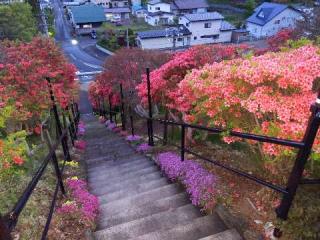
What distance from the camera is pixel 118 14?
5022cm

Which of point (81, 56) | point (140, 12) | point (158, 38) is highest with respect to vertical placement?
point (140, 12)

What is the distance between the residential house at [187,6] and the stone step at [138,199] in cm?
4438

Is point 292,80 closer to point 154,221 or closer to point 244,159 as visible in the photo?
point 154,221

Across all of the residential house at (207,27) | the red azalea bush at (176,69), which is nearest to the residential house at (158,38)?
the residential house at (207,27)

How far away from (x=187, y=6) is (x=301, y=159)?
4711 cm

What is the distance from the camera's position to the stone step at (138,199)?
166 inches

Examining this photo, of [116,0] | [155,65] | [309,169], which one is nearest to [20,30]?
[155,65]

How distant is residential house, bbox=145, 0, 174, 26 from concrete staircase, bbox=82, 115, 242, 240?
4213cm

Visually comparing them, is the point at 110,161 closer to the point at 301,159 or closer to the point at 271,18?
the point at 301,159

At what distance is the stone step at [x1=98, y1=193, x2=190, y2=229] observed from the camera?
12.9 ft

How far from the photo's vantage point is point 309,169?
345 centimetres

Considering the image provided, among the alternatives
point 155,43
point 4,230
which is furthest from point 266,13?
point 4,230

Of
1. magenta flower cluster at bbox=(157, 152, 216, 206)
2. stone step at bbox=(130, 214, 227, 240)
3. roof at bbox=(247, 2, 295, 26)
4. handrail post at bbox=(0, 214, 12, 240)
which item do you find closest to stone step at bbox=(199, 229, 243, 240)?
stone step at bbox=(130, 214, 227, 240)

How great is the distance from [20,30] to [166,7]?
26.1 metres
